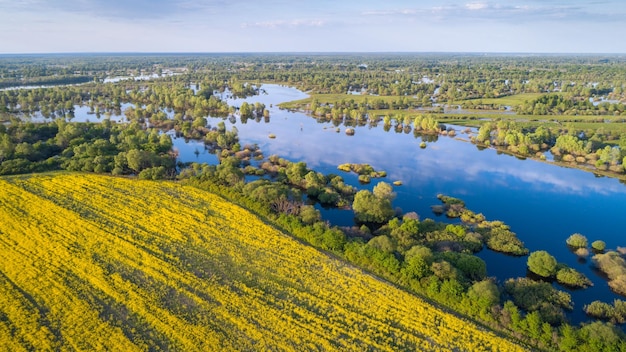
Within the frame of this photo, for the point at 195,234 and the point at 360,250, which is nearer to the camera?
the point at 360,250

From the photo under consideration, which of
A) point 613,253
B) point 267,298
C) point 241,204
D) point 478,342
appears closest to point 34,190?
point 241,204

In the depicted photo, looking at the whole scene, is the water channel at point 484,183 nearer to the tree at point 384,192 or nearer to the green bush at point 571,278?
the green bush at point 571,278

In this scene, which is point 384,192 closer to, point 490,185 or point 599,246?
point 490,185

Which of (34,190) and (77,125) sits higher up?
(77,125)

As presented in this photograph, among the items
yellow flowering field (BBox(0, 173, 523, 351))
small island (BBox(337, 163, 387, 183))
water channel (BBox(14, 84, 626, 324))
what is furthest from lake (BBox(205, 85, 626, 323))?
yellow flowering field (BBox(0, 173, 523, 351))

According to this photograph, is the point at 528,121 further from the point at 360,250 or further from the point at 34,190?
the point at 34,190

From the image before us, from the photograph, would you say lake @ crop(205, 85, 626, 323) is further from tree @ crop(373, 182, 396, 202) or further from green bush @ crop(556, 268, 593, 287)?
tree @ crop(373, 182, 396, 202)

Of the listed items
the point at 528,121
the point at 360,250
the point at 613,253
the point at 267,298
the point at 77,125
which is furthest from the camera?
the point at 528,121
